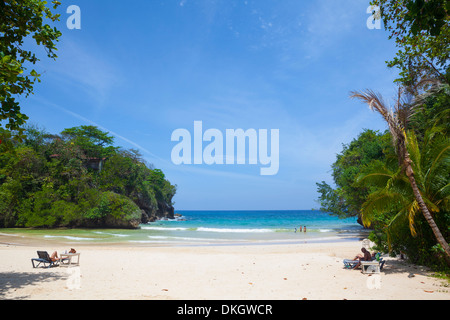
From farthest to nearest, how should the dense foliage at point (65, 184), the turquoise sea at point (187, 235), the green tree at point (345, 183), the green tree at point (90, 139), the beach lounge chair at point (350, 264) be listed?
the green tree at point (90, 139) → the dense foliage at point (65, 184) → the green tree at point (345, 183) → the turquoise sea at point (187, 235) → the beach lounge chair at point (350, 264)

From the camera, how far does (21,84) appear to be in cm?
687

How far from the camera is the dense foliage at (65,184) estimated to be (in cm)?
3975

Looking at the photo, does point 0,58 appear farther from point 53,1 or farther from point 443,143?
point 443,143

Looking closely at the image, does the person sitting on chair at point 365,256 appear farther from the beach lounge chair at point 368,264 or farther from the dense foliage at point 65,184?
the dense foliage at point 65,184

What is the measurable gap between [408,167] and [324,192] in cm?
3175

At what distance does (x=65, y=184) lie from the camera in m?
44.1

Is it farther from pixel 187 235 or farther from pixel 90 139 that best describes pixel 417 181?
pixel 90 139

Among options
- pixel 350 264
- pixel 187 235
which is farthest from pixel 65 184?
pixel 350 264

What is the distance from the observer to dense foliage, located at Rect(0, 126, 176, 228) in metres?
39.8

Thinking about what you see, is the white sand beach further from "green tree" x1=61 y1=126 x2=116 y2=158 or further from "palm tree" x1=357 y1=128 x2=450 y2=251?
"green tree" x1=61 y1=126 x2=116 y2=158

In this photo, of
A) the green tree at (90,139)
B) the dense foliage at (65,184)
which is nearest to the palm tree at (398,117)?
the dense foliage at (65,184)

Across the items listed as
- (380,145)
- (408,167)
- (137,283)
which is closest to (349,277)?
(408,167)

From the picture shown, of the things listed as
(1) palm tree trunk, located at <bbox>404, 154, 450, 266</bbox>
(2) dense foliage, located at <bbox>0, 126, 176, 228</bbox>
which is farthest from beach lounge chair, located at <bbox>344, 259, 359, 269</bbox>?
(2) dense foliage, located at <bbox>0, 126, 176, 228</bbox>
